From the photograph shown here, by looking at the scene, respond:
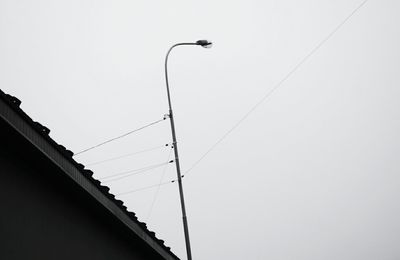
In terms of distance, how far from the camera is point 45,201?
5582 mm

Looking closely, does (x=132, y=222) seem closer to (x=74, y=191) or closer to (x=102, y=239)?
(x=102, y=239)

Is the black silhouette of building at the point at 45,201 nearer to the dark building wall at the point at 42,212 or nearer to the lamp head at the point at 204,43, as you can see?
the dark building wall at the point at 42,212

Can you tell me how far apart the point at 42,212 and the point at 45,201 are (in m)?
0.17

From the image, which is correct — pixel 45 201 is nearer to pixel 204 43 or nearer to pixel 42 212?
pixel 42 212

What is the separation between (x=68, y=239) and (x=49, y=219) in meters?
0.55

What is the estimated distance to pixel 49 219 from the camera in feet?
18.4

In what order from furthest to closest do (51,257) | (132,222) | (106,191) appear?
1. (132,222)
2. (106,191)
3. (51,257)

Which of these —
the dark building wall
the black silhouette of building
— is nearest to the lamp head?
the black silhouette of building

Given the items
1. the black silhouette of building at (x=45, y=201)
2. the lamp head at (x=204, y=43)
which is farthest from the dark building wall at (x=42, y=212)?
the lamp head at (x=204, y=43)

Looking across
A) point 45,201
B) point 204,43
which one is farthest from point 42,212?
point 204,43

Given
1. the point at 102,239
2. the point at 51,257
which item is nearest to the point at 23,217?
the point at 51,257

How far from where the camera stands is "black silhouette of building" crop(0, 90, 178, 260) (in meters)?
5.01

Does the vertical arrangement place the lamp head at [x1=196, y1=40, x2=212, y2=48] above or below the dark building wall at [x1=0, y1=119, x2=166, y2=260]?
above

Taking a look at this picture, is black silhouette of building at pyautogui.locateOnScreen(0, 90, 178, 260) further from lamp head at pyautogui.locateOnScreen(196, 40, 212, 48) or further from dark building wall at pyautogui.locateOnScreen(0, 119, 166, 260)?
lamp head at pyautogui.locateOnScreen(196, 40, 212, 48)
